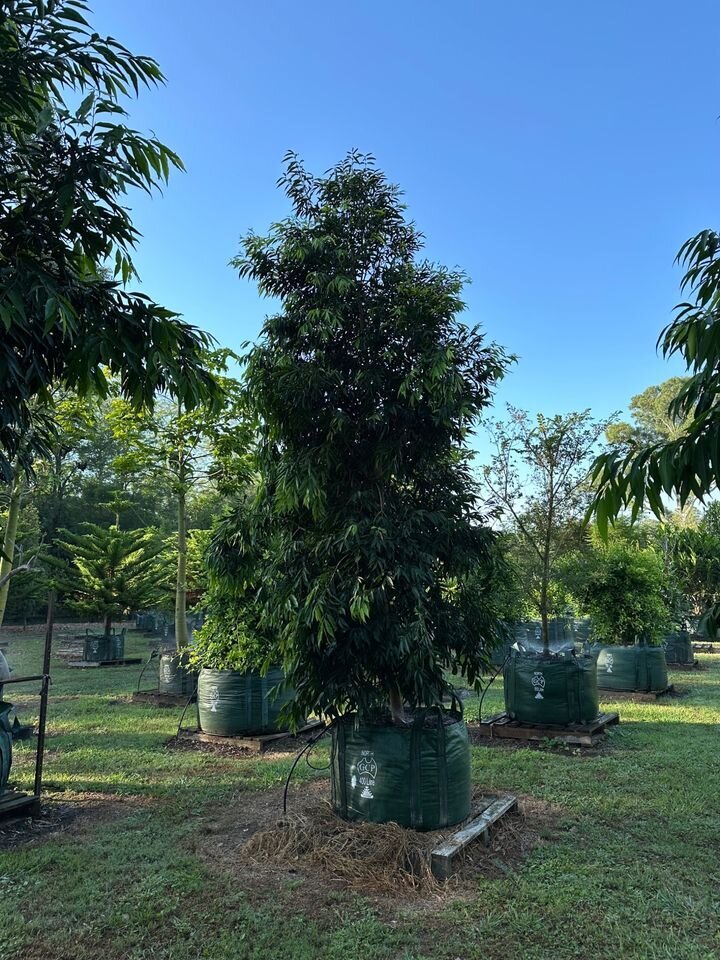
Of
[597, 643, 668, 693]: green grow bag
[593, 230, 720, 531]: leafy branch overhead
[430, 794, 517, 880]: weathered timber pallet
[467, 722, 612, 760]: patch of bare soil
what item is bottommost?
[430, 794, 517, 880]: weathered timber pallet

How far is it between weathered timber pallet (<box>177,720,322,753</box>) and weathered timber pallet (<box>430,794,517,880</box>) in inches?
116

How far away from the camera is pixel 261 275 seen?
519cm

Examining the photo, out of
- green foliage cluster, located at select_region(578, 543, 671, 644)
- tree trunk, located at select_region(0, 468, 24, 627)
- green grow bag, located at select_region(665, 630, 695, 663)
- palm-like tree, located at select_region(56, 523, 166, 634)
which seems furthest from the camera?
palm-like tree, located at select_region(56, 523, 166, 634)

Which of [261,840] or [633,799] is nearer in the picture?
[261,840]

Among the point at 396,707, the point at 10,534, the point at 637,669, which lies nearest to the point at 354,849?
the point at 396,707

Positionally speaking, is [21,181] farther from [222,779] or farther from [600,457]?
[222,779]

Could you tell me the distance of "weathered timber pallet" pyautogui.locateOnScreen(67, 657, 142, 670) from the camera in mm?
16406

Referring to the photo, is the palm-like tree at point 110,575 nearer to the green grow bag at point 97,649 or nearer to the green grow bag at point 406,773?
the green grow bag at point 97,649

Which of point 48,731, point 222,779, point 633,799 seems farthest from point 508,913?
point 48,731

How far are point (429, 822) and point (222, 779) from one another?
253cm

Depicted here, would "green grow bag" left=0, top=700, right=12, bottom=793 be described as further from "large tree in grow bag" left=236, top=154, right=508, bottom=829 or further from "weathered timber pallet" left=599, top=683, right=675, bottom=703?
"weathered timber pallet" left=599, top=683, right=675, bottom=703

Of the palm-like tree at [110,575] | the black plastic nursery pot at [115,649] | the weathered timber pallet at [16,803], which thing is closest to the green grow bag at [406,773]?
the weathered timber pallet at [16,803]

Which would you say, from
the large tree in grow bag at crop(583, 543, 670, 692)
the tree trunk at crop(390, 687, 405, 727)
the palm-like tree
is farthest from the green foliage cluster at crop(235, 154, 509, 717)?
the palm-like tree

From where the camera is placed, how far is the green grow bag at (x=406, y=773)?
449 cm
